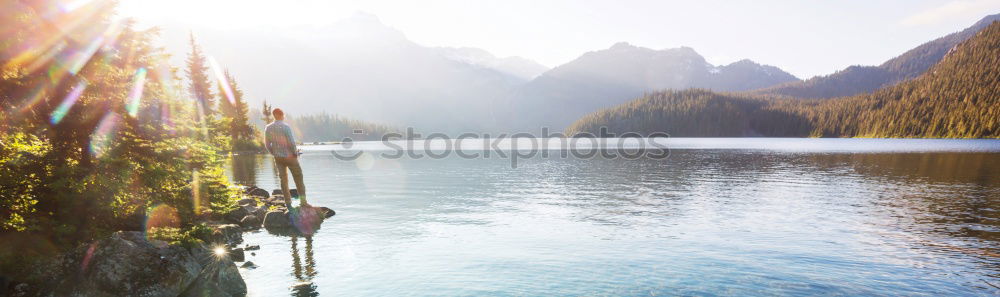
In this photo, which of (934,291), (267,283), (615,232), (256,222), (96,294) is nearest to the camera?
(96,294)

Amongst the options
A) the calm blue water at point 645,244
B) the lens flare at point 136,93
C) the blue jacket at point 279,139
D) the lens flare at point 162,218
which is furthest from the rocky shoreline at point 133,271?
the blue jacket at point 279,139

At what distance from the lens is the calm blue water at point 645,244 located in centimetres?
1291

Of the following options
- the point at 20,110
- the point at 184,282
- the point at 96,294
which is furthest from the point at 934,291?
the point at 20,110

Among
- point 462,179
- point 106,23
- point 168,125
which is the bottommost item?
point 462,179

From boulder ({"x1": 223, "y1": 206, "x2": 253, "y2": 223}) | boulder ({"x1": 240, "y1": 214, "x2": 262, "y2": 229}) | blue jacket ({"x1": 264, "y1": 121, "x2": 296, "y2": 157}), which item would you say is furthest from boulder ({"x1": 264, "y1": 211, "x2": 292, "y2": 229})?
blue jacket ({"x1": 264, "y1": 121, "x2": 296, "y2": 157})

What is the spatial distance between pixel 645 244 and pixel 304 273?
11.8m

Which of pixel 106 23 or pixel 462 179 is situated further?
pixel 462 179

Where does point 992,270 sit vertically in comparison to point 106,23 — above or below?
below

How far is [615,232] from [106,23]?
62.6 feet

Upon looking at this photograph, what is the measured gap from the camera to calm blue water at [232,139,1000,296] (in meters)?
12.9

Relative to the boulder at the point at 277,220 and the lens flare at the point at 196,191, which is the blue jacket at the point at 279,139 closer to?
the lens flare at the point at 196,191

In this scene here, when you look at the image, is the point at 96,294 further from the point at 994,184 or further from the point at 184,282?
the point at 994,184

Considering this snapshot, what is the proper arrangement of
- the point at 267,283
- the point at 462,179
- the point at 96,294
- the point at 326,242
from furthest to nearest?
the point at 462,179, the point at 326,242, the point at 267,283, the point at 96,294

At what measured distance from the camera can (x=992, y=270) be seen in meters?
13.9
